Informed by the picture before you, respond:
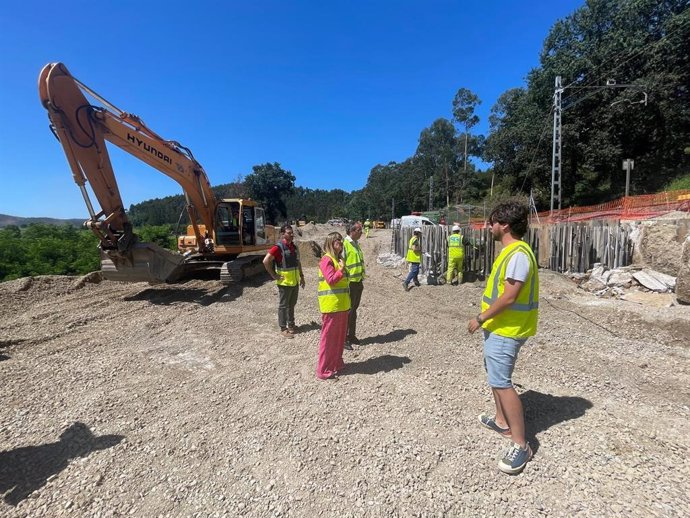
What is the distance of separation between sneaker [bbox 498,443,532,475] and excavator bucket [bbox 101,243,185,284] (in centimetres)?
772

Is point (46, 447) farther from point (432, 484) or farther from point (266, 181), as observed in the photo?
point (266, 181)

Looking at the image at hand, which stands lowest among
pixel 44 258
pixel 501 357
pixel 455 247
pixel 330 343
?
pixel 330 343

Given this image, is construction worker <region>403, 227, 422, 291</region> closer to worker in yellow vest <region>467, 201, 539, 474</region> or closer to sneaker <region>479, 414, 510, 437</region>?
sneaker <region>479, 414, 510, 437</region>

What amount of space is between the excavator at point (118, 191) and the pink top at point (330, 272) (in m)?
5.59

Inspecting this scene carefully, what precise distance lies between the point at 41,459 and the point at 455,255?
9.08m

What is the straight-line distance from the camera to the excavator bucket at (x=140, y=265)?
813cm

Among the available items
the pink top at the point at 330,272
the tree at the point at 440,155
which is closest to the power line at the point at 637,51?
the pink top at the point at 330,272

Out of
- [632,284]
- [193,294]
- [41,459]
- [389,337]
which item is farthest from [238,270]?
[632,284]

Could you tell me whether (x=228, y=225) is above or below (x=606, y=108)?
below

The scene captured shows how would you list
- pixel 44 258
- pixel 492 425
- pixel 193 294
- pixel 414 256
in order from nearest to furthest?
pixel 492 425, pixel 193 294, pixel 414 256, pixel 44 258

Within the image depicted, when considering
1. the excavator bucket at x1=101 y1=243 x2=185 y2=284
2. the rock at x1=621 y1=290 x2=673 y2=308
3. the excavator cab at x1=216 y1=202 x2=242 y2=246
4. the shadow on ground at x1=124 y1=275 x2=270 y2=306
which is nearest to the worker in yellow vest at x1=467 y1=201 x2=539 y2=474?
the rock at x1=621 y1=290 x2=673 y2=308

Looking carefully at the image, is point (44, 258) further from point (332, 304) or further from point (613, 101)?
point (613, 101)

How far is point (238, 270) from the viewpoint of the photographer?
9.62 meters

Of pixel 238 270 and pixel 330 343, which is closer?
pixel 330 343
